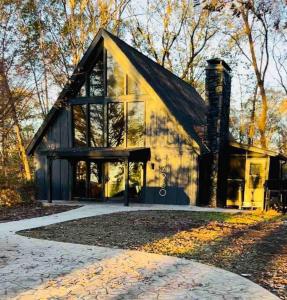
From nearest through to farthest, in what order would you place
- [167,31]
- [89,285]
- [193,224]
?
[89,285], [193,224], [167,31]

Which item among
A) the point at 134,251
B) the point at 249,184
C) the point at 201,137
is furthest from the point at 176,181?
the point at 134,251

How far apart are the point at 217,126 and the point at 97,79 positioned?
5800 mm

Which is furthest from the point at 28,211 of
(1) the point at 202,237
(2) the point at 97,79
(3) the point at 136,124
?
(1) the point at 202,237

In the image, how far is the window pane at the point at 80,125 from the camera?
17375 millimetres

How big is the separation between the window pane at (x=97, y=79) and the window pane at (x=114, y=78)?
15.1 inches

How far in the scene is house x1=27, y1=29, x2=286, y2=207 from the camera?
15.4 m

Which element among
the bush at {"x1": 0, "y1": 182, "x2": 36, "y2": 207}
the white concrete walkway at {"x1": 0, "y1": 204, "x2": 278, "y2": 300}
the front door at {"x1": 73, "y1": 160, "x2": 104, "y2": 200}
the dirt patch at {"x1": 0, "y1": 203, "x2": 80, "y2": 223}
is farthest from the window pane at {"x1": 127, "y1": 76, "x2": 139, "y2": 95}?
the white concrete walkway at {"x1": 0, "y1": 204, "x2": 278, "y2": 300}

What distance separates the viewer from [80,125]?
57.5 feet

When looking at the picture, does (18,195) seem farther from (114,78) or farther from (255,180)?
(255,180)

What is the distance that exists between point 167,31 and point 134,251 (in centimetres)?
2485

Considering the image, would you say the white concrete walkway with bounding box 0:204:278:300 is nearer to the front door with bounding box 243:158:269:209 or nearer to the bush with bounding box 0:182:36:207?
the bush with bounding box 0:182:36:207

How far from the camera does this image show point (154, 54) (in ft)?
99.2

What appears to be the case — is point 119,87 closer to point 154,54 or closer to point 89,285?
point 89,285

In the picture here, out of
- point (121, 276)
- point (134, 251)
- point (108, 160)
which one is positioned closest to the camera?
point (121, 276)
